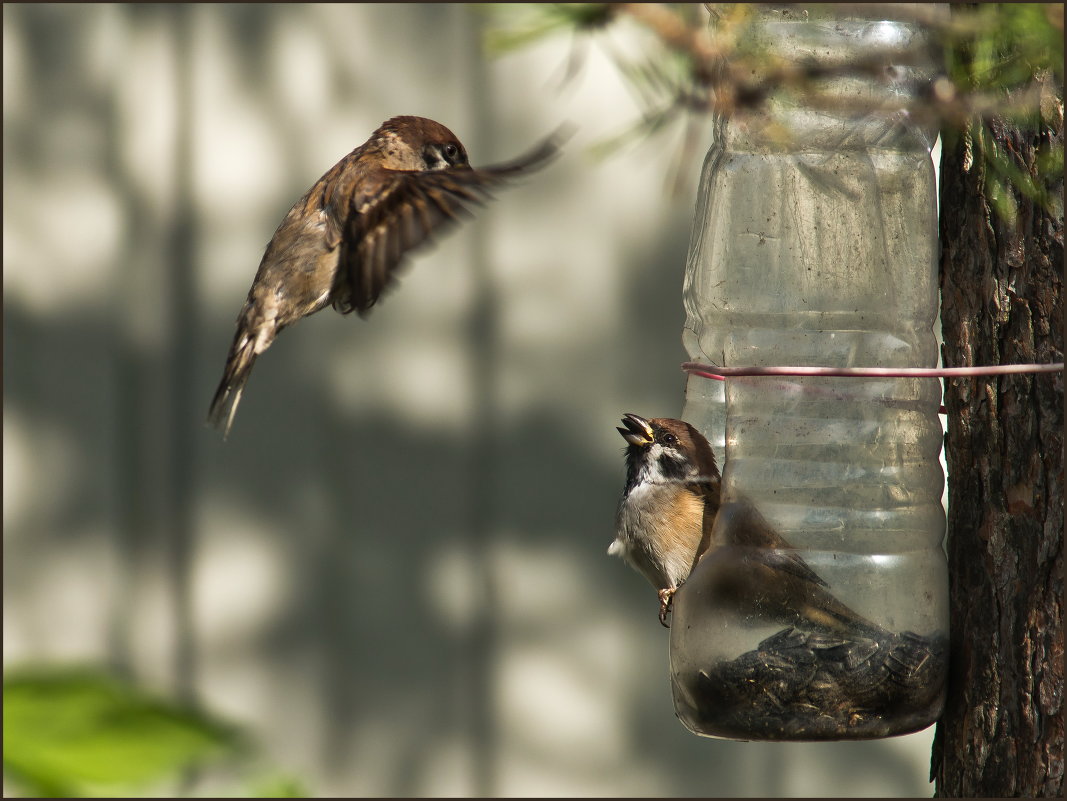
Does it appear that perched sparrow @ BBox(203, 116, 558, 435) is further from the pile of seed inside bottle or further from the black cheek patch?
the pile of seed inside bottle

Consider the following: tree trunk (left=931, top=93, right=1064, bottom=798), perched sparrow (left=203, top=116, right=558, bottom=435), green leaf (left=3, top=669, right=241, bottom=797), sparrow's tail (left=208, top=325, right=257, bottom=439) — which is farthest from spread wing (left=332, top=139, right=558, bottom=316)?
green leaf (left=3, top=669, right=241, bottom=797)

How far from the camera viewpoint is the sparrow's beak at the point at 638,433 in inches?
85.0

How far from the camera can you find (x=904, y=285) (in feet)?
6.26

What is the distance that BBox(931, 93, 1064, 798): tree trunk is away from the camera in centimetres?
167

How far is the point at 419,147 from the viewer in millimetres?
1969

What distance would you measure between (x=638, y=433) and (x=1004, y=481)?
672 millimetres

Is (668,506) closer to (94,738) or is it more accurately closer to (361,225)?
(361,225)

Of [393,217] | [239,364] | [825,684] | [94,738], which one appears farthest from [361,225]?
[94,738]

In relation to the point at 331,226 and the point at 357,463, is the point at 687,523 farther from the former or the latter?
the point at 357,463

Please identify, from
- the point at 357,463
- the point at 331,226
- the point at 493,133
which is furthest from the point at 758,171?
the point at 357,463

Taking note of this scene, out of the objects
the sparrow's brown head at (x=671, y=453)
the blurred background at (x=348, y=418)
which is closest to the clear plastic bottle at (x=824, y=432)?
the sparrow's brown head at (x=671, y=453)

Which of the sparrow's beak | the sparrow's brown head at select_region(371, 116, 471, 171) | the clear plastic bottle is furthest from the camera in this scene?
the sparrow's beak

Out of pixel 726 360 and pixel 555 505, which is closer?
pixel 726 360

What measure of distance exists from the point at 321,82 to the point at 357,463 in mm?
1046
